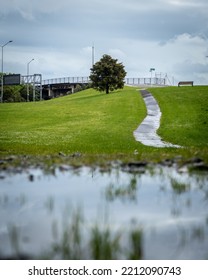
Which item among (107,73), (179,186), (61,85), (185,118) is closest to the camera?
(179,186)

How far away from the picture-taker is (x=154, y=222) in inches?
186

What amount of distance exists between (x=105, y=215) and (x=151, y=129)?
27.3 m

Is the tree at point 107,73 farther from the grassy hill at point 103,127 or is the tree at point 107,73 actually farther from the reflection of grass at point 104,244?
the reflection of grass at point 104,244

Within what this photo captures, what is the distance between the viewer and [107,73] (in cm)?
6762

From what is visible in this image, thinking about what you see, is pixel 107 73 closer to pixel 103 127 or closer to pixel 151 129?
pixel 103 127

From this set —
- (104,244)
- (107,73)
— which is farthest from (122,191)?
(107,73)

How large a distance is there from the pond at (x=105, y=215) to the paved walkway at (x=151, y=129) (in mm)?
15528

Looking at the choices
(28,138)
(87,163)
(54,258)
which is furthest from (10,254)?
(28,138)

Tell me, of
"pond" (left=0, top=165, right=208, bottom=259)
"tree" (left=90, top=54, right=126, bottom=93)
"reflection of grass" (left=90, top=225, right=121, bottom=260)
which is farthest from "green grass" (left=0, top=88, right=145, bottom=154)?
"reflection of grass" (left=90, top=225, right=121, bottom=260)

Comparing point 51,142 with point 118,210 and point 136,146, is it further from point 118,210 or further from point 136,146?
point 118,210

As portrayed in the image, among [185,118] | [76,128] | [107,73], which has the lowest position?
[76,128]

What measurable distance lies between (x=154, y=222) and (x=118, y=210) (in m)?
0.62

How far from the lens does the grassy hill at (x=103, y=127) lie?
2205cm

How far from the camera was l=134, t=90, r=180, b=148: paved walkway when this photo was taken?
24188mm
